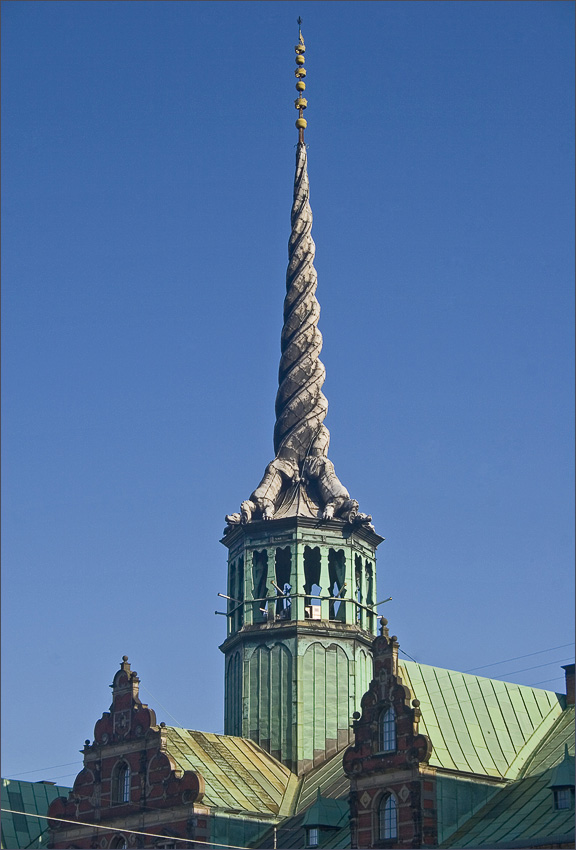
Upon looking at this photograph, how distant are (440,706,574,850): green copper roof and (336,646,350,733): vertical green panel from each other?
10.5 m

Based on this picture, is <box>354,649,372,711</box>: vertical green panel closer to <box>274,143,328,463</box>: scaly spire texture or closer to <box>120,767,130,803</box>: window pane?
<box>274,143,328,463</box>: scaly spire texture

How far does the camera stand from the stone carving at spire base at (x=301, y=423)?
87.6 metres

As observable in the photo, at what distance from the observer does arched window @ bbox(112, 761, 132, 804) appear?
3130 inches

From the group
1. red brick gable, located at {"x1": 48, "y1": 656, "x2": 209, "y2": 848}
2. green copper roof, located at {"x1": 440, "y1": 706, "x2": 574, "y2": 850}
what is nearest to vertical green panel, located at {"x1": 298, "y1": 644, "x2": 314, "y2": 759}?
red brick gable, located at {"x1": 48, "y1": 656, "x2": 209, "y2": 848}

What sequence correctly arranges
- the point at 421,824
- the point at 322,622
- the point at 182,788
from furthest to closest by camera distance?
the point at 322,622, the point at 182,788, the point at 421,824

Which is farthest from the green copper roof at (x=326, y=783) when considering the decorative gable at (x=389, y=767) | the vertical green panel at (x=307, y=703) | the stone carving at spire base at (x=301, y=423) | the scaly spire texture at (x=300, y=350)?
the scaly spire texture at (x=300, y=350)

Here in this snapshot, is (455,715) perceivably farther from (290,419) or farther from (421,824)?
(290,419)

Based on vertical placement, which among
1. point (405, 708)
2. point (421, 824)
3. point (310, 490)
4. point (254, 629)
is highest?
point (310, 490)

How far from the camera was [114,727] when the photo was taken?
8081 cm

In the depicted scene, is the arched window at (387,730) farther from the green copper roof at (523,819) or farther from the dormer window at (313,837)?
the dormer window at (313,837)

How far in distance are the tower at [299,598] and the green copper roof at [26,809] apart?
9.79 metres

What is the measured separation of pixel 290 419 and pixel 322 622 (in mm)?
10805

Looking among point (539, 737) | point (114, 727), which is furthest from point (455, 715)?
point (114, 727)

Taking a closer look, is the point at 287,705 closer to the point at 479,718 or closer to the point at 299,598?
the point at 299,598
